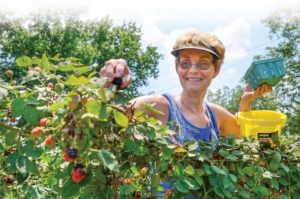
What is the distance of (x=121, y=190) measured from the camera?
1576 mm

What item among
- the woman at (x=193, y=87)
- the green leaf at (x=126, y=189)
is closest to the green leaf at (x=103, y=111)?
the green leaf at (x=126, y=189)

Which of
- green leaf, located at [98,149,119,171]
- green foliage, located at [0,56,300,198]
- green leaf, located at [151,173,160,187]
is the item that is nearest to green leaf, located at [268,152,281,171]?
green foliage, located at [0,56,300,198]

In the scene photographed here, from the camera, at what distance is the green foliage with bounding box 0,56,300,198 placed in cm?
131

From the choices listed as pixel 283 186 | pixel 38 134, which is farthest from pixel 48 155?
pixel 283 186

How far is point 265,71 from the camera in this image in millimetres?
2604

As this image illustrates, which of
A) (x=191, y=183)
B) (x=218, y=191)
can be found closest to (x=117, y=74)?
(x=191, y=183)

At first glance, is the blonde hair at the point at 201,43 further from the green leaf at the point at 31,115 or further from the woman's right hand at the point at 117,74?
the green leaf at the point at 31,115

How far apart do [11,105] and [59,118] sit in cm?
22

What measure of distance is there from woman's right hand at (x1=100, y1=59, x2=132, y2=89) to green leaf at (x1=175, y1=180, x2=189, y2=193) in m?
0.37

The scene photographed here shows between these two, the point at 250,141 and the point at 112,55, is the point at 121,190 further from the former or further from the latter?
the point at 112,55

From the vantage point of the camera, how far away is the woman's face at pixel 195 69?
2.53 m

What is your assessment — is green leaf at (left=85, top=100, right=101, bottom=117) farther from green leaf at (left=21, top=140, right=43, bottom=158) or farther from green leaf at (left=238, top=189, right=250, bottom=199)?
green leaf at (left=238, top=189, right=250, bottom=199)

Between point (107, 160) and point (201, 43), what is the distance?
131 centimetres

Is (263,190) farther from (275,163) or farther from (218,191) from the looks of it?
(218,191)
